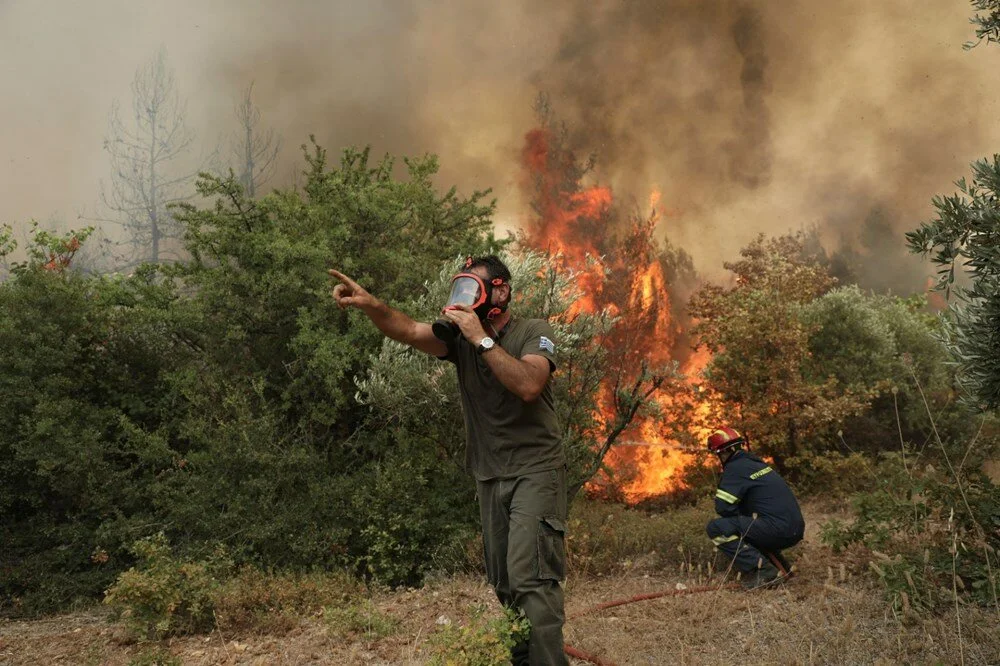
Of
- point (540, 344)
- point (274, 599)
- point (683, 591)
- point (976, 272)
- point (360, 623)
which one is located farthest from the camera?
point (274, 599)

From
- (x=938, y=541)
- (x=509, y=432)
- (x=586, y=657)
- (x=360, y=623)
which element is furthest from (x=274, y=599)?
(x=938, y=541)

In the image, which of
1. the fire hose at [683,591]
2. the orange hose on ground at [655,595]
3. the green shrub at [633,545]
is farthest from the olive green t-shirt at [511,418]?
the green shrub at [633,545]

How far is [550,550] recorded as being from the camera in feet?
11.7

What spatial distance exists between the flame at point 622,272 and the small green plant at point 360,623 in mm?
8910

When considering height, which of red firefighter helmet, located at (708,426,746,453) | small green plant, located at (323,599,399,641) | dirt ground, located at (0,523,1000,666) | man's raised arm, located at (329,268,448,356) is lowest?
dirt ground, located at (0,523,1000,666)

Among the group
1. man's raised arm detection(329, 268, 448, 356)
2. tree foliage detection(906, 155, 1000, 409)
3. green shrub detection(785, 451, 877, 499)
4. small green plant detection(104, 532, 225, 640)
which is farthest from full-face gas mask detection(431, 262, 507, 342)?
green shrub detection(785, 451, 877, 499)

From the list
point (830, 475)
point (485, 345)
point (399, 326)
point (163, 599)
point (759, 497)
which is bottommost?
point (830, 475)

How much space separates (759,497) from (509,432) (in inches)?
144

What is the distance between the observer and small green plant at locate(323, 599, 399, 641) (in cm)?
568

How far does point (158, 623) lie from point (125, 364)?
546 centimetres

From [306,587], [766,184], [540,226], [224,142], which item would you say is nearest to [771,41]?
[766,184]

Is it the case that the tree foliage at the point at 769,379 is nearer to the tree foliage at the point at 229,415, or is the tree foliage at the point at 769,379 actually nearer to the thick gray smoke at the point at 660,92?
the tree foliage at the point at 229,415

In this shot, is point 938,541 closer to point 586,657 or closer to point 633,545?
point 586,657

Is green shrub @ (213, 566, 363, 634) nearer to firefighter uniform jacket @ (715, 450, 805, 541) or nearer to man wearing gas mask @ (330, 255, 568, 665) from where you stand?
man wearing gas mask @ (330, 255, 568, 665)
